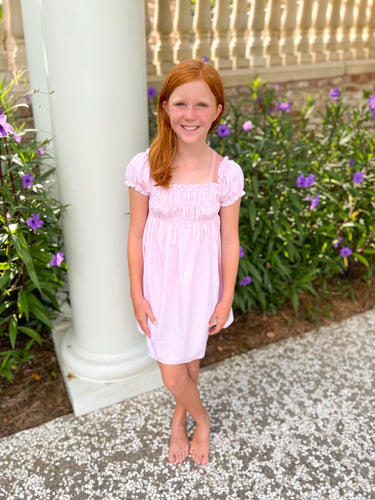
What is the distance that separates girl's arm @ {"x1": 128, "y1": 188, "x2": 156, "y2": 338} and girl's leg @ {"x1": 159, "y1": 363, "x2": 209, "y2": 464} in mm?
251

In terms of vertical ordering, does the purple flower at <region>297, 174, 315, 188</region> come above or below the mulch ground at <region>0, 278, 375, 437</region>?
above

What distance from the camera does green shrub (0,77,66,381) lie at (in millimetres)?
1978

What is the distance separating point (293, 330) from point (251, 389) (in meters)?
0.67

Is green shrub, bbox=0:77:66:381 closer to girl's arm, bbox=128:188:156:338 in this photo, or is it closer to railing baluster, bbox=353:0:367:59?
girl's arm, bbox=128:188:156:338

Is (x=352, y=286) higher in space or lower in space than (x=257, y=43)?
lower

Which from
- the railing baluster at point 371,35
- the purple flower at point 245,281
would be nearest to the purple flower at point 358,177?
the purple flower at point 245,281

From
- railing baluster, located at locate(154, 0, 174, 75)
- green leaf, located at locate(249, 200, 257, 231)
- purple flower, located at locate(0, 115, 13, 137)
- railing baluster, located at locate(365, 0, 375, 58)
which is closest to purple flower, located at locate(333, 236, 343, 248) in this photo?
green leaf, located at locate(249, 200, 257, 231)

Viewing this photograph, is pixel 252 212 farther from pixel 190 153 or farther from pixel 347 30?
pixel 347 30

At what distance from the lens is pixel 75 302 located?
2402 millimetres

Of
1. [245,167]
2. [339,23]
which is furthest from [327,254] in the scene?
[339,23]

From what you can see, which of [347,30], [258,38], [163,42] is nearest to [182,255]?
[163,42]

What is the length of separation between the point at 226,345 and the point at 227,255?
121 cm

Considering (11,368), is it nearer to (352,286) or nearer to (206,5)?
(352,286)

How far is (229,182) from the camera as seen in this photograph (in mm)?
1710
